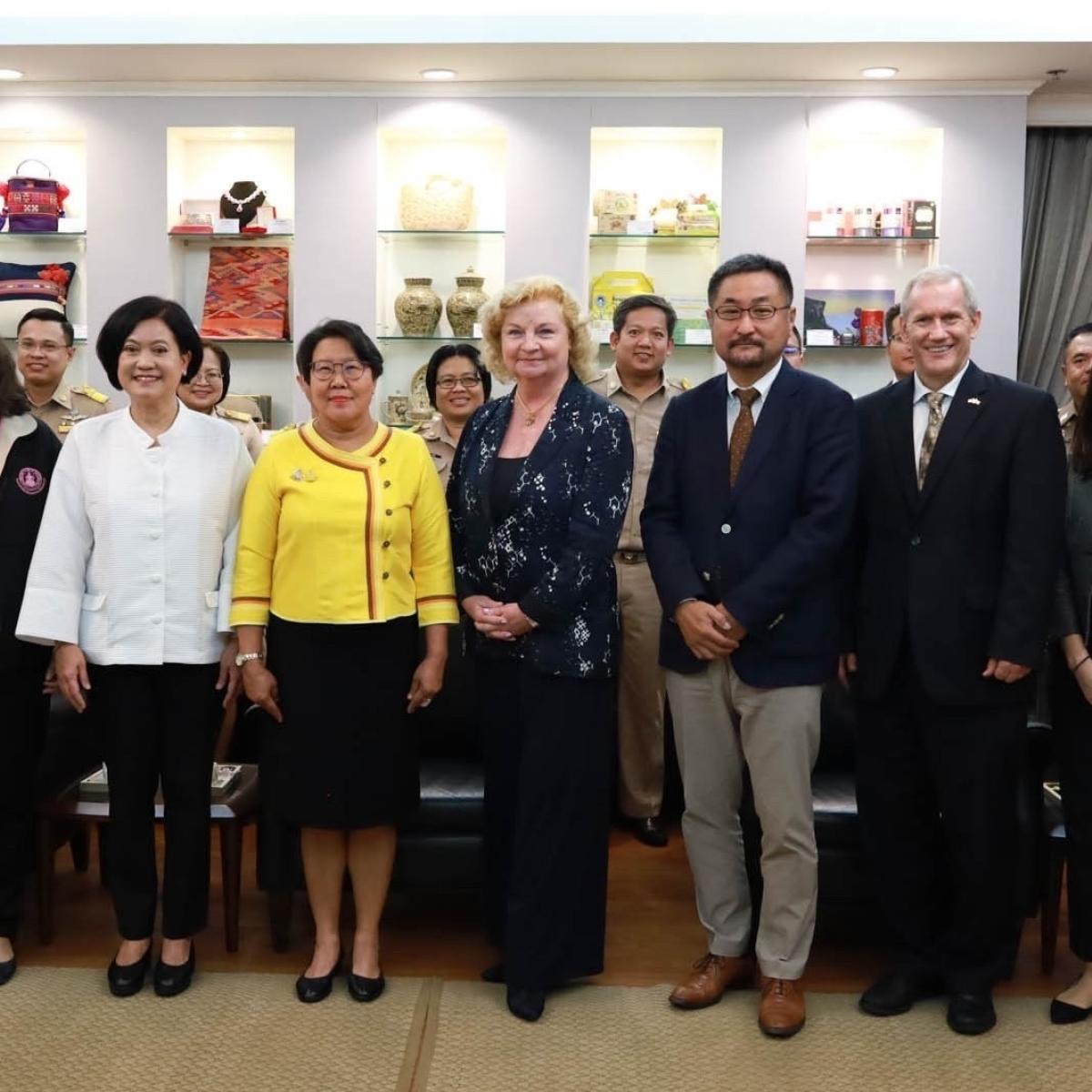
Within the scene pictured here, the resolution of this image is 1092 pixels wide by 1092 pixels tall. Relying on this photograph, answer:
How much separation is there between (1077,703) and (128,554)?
2.21m

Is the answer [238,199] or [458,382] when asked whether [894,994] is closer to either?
[458,382]

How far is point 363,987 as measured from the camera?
2895 mm

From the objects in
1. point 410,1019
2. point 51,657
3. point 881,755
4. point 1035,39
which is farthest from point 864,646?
point 1035,39

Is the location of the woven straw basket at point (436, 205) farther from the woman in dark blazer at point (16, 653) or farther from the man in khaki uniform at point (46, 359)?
the woman in dark blazer at point (16, 653)

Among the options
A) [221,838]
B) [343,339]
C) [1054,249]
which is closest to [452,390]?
[343,339]

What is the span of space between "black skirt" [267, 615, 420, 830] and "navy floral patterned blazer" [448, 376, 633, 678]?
11.7 inches

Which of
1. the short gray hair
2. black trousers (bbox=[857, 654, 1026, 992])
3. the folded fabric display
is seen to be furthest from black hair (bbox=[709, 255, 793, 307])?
the folded fabric display

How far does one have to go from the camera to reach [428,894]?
11.8 feet

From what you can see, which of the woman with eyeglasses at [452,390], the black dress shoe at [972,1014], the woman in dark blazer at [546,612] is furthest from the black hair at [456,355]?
the black dress shoe at [972,1014]

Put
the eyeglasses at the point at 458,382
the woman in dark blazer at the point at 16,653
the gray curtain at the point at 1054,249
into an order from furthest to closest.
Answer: the gray curtain at the point at 1054,249 < the eyeglasses at the point at 458,382 < the woman in dark blazer at the point at 16,653

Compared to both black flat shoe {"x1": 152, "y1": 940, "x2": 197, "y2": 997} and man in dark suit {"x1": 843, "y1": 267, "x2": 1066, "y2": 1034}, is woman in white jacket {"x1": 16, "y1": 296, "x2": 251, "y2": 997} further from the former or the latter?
man in dark suit {"x1": 843, "y1": 267, "x2": 1066, "y2": 1034}

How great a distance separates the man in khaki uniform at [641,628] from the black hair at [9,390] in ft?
6.05

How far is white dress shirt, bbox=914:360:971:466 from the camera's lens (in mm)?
2770

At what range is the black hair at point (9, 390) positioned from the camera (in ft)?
9.66
